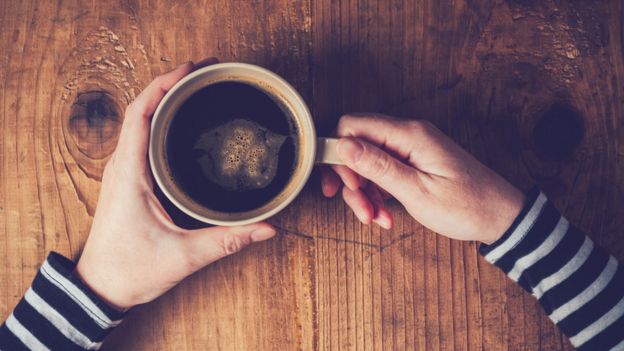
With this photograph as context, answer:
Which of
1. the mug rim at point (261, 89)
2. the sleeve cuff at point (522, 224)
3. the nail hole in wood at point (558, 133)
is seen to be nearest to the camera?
the mug rim at point (261, 89)

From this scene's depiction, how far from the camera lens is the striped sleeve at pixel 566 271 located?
2.48ft

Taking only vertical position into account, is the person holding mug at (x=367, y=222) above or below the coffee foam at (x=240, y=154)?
below

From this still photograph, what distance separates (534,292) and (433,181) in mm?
244

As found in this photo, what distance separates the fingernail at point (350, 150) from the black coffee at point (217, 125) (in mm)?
96

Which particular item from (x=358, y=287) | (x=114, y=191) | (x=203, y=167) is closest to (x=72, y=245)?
(x=114, y=191)

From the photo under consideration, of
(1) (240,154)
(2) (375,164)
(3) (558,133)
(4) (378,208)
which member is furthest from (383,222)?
(3) (558,133)

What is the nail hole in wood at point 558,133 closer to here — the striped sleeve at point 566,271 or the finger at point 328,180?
the striped sleeve at point 566,271

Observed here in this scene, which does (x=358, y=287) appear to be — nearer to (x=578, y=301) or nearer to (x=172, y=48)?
(x=578, y=301)

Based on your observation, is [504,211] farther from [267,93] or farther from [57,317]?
[57,317]

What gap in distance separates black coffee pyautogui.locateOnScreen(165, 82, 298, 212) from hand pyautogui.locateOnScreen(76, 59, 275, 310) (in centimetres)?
4

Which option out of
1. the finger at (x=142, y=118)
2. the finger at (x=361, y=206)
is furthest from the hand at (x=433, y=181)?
the finger at (x=142, y=118)

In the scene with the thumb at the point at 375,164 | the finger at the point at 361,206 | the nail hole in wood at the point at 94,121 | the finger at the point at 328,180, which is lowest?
the finger at the point at 361,206

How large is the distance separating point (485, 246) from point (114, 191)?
0.58 meters

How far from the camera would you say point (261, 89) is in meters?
0.73
